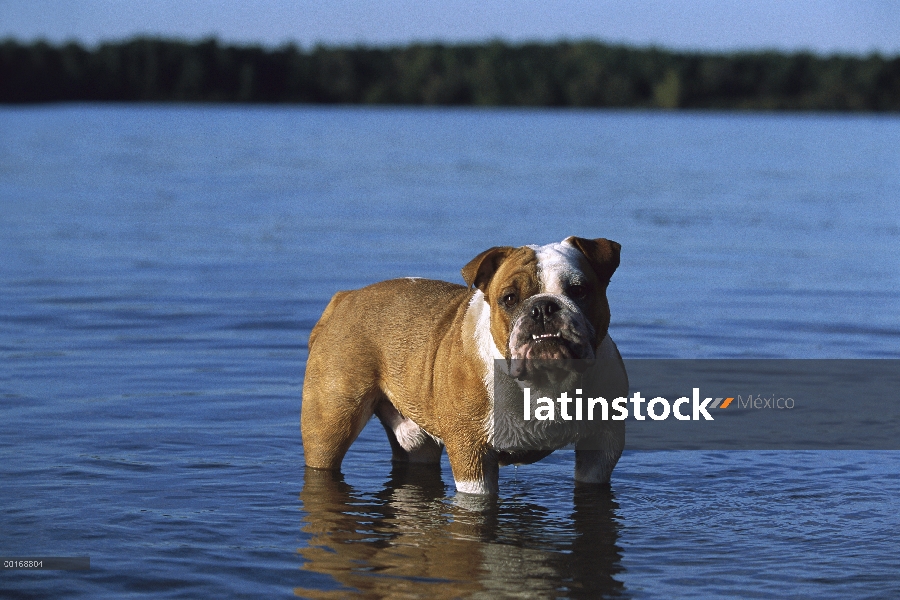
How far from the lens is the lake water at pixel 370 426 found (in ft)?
23.8

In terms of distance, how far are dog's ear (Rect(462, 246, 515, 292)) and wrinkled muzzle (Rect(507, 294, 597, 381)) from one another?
45cm

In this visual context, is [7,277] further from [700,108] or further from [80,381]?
[700,108]

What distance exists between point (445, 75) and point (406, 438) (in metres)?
125

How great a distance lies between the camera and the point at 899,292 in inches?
688

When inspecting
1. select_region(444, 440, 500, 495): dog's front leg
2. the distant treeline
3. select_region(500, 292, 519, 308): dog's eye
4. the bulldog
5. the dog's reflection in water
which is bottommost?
the dog's reflection in water

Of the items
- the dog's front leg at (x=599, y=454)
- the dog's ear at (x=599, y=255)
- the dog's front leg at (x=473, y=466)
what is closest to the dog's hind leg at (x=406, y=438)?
the dog's front leg at (x=473, y=466)

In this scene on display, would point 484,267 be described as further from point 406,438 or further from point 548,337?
point 406,438

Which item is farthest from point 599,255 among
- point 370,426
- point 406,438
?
point 370,426

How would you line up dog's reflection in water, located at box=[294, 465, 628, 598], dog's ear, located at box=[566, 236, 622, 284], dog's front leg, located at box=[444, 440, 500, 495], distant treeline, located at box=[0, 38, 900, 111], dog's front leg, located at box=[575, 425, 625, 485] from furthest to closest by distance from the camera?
distant treeline, located at box=[0, 38, 900, 111] → dog's front leg, located at box=[575, 425, 625, 485] → dog's front leg, located at box=[444, 440, 500, 495] → dog's ear, located at box=[566, 236, 622, 284] → dog's reflection in water, located at box=[294, 465, 628, 598]

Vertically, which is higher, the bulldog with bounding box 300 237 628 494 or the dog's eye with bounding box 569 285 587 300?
the dog's eye with bounding box 569 285 587 300

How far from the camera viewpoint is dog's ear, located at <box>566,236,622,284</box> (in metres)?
7.39

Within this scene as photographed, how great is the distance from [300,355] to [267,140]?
4633cm

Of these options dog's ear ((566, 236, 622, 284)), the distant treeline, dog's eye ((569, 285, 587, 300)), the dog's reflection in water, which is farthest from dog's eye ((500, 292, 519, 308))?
the distant treeline

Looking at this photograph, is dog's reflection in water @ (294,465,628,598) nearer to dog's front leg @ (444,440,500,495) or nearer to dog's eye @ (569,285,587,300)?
dog's front leg @ (444,440,500,495)
